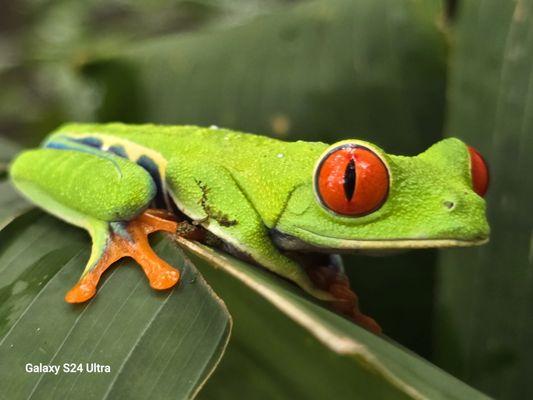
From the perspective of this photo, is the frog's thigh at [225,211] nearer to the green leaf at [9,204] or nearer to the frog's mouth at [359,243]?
the frog's mouth at [359,243]

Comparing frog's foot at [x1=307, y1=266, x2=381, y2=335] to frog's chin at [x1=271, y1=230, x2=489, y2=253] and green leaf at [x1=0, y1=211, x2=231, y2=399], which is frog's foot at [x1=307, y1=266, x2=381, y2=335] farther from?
green leaf at [x1=0, y1=211, x2=231, y2=399]

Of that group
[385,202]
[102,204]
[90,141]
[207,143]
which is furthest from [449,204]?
[90,141]

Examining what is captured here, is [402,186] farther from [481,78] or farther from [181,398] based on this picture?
[481,78]

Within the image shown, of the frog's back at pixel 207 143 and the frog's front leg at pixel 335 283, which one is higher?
the frog's back at pixel 207 143

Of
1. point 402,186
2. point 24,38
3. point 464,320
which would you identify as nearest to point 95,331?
point 402,186

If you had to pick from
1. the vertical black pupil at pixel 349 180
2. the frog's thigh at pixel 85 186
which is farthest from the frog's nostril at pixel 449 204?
the frog's thigh at pixel 85 186

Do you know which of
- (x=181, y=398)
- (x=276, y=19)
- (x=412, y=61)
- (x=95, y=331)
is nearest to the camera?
(x=181, y=398)

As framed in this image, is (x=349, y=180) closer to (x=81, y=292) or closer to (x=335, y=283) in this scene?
(x=335, y=283)
